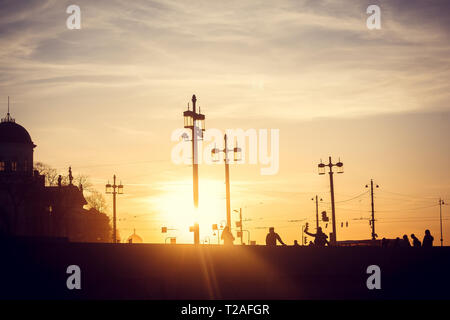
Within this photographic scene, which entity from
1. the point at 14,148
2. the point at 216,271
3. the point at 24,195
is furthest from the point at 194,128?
the point at 14,148

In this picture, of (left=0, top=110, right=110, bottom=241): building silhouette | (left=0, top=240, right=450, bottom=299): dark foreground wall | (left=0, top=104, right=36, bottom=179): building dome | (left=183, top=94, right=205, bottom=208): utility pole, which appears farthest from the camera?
(left=0, top=104, right=36, bottom=179): building dome

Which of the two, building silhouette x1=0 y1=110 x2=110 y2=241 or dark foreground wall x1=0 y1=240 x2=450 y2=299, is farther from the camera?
building silhouette x1=0 y1=110 x2=110 y2=241

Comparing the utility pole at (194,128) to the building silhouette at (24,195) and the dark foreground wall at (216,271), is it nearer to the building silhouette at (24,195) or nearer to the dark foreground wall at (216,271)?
the dark foreground wall at (216,271)

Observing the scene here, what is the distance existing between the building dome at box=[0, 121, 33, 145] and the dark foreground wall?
67578 millimetres

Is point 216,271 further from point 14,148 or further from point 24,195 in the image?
point 14,148

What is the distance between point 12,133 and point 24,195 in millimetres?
13156

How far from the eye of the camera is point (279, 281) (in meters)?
28.0

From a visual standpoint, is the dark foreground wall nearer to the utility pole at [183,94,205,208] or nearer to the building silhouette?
the utility pole at [183,94,205,208]

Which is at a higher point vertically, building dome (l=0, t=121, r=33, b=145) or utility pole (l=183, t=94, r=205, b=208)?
building dome (l=0, t=121, r=33, b=145)

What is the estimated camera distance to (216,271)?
27000 millimetres

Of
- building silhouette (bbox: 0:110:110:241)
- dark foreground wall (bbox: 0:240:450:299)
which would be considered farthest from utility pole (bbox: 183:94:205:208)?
building silhouette (bbox: 0:110:110:241)

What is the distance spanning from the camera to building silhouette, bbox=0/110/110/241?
83.3 meters

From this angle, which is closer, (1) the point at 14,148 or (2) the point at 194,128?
(2) the point at 194,128
